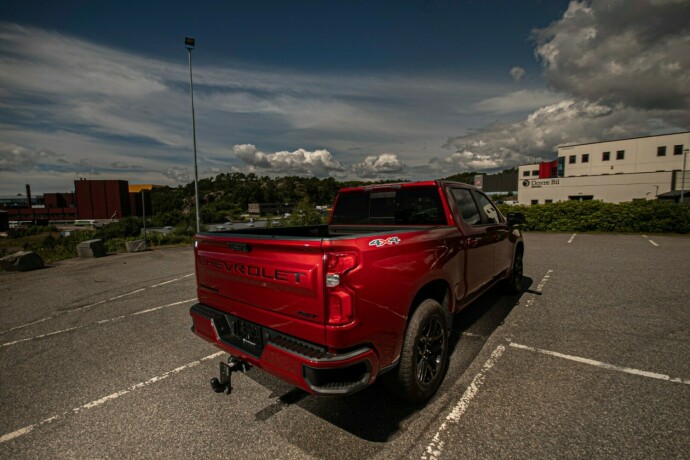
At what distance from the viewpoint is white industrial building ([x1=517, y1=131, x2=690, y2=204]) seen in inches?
1251

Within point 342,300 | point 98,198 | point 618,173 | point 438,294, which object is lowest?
point 438,294

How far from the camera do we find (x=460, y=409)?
103 inches

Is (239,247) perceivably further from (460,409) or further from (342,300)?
(460,409)

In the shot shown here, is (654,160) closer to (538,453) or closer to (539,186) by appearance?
(539,186)

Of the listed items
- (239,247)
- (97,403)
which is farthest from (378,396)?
(97,403)

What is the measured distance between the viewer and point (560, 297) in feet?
18.8

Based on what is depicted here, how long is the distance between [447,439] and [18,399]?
12.6 ft

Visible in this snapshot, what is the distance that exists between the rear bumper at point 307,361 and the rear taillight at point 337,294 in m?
0.23

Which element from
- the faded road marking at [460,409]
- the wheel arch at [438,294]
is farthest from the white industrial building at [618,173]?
the wheel arch at [438,294]

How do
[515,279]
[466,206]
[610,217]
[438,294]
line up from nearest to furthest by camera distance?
[438,294], [466,206], [515,279], [610,217]

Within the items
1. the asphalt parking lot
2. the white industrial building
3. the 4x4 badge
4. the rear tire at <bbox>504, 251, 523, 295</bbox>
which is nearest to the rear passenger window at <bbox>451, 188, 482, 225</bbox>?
the asphalt parking lot

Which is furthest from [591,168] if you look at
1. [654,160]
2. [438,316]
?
[438,316]

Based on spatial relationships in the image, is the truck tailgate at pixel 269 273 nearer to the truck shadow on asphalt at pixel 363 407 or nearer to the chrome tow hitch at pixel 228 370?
the chrome tow hitch at pixel 228 370

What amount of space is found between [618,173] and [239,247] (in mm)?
47612
